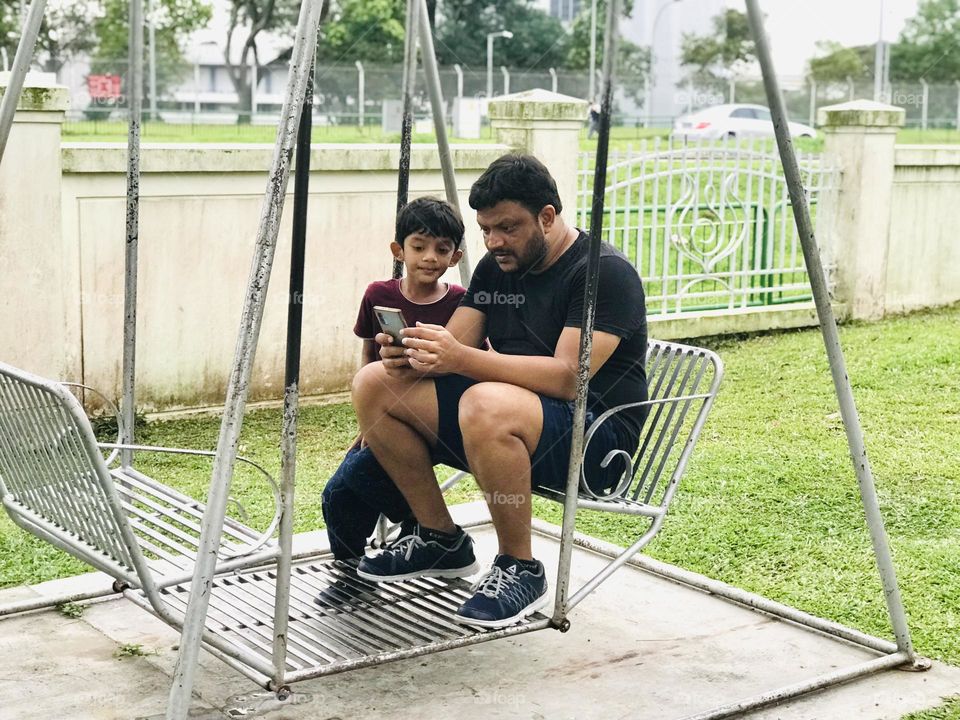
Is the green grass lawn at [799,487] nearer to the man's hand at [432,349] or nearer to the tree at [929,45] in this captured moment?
the man's hand at [432,349]

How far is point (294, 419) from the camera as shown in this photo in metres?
2.90

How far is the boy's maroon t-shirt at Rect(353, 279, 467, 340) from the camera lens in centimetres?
389

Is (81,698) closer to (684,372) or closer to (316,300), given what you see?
(684,372)

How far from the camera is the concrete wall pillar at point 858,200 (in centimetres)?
989

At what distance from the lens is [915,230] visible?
10469 mm

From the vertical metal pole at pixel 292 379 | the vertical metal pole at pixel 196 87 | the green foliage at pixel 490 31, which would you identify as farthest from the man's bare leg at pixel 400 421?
the green foliage at pixel 490 31

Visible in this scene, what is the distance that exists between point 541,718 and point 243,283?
4241 mm

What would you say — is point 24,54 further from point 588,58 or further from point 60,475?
point 588,58

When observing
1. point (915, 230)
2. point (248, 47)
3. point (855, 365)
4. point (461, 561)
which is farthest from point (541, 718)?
point (248, 47)

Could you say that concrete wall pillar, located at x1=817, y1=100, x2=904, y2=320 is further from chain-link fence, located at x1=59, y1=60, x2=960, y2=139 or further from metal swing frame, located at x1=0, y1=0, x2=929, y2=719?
chain-link fence, located at x1=59, y1=60, x2=960, y2=139

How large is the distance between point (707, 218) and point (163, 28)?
32363mm

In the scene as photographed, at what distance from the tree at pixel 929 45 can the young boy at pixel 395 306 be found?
46641 millimetres

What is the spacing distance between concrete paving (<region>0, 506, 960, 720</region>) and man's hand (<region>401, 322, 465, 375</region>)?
84 centimetres

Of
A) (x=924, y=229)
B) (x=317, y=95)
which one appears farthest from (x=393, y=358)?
(x=317, y=95)
